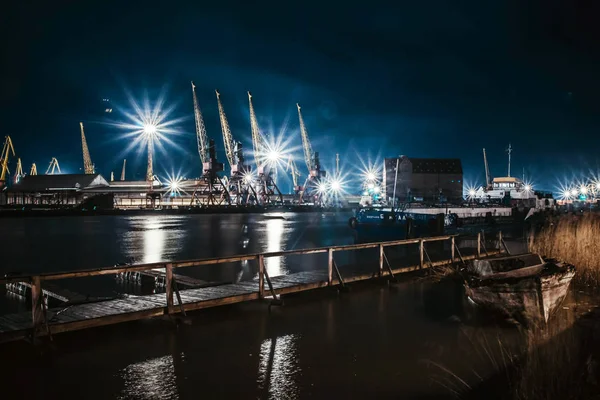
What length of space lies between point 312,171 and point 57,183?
66512 millimetres

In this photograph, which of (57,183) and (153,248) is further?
(57,183)

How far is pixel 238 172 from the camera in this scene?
116375 mm

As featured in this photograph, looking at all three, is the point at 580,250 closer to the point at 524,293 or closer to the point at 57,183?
the point at 524,293

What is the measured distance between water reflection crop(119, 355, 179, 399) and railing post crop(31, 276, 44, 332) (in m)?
2.45

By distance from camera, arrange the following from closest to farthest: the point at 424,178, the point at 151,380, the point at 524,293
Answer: the point at 151,380
the point at 524,293
the point at 424,178

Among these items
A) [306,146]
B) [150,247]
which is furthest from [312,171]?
[150,247]

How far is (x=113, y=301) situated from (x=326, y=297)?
6036 millimetres

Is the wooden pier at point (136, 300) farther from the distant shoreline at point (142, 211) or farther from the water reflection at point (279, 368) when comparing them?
the distant shoreline at point (142, 211)

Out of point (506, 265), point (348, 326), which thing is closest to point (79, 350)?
point (348, 326)

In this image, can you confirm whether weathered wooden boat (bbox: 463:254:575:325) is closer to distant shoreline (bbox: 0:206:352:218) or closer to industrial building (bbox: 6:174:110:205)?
distant shoreline (bbox: 0:206:352:218)

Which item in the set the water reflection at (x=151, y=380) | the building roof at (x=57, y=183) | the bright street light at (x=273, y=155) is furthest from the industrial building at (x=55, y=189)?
the water reflection at (x=151, y=380)

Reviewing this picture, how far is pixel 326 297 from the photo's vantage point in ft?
46.9

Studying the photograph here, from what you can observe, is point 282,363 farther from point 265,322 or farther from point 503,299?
point 503,299

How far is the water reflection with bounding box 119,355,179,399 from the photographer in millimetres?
7332
